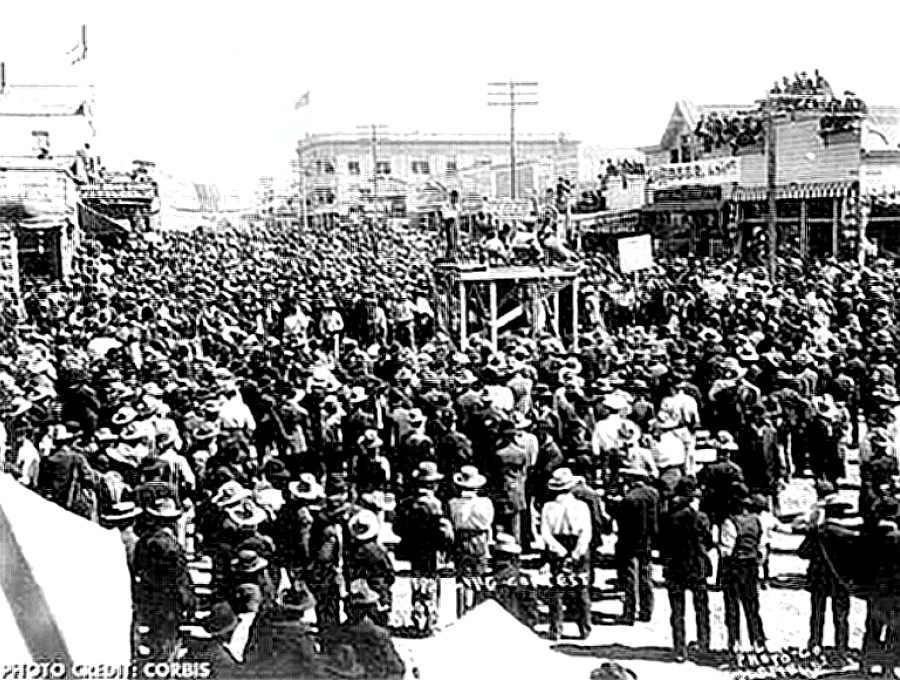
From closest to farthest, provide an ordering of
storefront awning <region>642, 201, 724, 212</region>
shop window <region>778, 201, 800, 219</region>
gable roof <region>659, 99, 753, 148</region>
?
shop window <region>778, 201, 800, 219</region> < storefront awning <region>642, 201, 724, 212</region> < gable roof <region>659, 99, 753, 148</region>

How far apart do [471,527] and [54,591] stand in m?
3.15

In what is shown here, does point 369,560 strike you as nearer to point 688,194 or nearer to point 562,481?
point 562,481

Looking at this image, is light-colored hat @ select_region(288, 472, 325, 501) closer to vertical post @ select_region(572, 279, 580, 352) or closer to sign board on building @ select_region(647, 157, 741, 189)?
vertical post @ select_region(572, 279, 580, 352)

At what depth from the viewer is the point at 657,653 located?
7297 millimetres

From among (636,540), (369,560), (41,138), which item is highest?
(41,138)

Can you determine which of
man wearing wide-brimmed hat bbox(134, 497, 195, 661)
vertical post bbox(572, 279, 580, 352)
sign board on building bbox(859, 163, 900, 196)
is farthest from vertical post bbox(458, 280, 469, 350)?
sign board on building bbox(859, 163, 900, 196)

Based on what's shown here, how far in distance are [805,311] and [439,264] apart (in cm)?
497

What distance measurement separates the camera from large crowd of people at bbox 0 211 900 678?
6590 millimetres

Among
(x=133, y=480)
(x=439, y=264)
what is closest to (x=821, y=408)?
(x=133, y=480)

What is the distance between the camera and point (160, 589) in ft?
21.2

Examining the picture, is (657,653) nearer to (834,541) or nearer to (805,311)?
A: (834,541)

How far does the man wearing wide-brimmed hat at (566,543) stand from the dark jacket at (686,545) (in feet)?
1.73

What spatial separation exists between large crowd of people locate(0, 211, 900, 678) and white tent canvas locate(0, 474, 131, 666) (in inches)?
28.7

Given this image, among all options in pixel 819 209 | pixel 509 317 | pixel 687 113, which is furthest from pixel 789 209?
pixel 687 113
